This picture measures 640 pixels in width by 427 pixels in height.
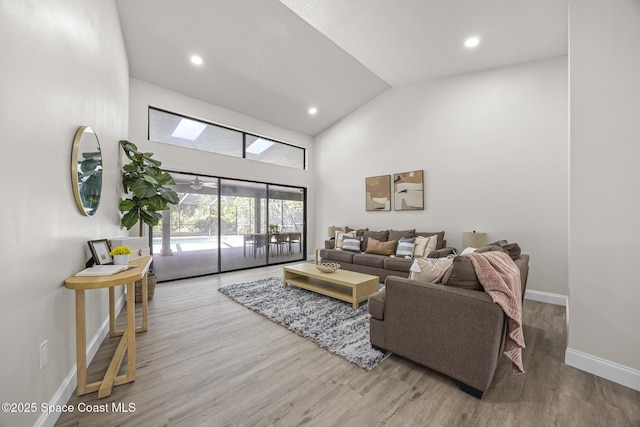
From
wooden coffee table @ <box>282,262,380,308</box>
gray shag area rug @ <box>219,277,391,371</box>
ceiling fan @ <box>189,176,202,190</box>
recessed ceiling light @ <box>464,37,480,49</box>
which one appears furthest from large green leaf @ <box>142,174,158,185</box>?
recessed ceiling light @ <box>464,37,480,49</box>

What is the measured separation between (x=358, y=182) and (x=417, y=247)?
7.40 ft

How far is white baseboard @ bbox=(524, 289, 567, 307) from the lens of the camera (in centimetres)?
362

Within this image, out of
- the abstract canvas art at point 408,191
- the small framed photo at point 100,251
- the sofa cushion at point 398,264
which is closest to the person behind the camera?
the small framed photo at point 100,251

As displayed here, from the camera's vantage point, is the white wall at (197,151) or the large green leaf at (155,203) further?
the white wall at (197,151)

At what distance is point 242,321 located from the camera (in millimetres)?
2959

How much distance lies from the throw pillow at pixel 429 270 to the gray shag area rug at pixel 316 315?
758mm

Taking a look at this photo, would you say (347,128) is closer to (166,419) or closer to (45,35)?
(45,35)

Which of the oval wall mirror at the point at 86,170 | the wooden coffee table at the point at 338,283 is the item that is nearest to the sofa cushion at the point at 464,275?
the wooden coffee table at the point at 338,283

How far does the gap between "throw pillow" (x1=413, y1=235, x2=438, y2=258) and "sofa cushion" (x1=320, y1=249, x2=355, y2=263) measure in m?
1.23

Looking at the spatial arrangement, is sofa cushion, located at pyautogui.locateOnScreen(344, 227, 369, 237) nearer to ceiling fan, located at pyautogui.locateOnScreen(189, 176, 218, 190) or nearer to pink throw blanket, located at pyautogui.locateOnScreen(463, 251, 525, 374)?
ceiling fan, located at pyautogui.locateOnScreen(189, 176, 218, 190)

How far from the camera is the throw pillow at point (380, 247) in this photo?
492cm

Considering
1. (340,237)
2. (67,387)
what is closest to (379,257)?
(340,237)

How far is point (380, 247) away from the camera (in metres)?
5.01

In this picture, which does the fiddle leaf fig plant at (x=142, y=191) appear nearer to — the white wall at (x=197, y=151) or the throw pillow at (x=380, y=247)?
the white wall at (x=197, y=151)
